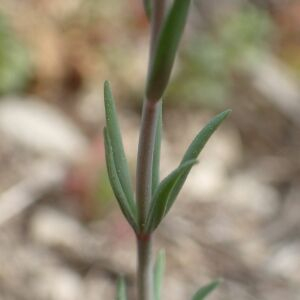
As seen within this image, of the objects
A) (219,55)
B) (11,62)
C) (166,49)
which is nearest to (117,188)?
(166,49)

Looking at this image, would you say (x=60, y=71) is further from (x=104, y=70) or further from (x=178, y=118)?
(x=178, y=118)

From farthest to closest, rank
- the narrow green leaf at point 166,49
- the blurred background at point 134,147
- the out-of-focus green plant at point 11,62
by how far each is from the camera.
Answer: the out-of-focus green plant at point 11,62 < the blurred background at point 134,147 < the narrow green leaf at point 166,49

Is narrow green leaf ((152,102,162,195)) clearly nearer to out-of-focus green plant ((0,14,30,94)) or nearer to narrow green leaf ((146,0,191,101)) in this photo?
narrow green leaf ((146,0,191,101))

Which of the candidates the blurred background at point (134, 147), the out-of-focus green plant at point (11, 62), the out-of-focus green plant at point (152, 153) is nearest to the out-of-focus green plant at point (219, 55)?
the blurred background at point (134, 147)

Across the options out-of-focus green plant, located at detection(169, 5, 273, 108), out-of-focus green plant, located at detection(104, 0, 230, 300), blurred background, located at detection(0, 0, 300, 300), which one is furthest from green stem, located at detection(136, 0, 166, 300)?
out-of-focus green plant, located at detection(169, 5, 273, 108)

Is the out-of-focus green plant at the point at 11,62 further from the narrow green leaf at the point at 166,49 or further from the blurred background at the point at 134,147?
the narrow green leaf at the point at 166,49

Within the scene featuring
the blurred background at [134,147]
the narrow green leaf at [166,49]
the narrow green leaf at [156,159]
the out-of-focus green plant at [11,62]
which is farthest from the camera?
the out-of-focus green plant at [11,62]

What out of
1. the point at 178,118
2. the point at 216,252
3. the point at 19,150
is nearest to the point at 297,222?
the point at 216,252

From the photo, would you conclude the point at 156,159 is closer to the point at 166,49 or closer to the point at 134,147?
the point at 166,49
